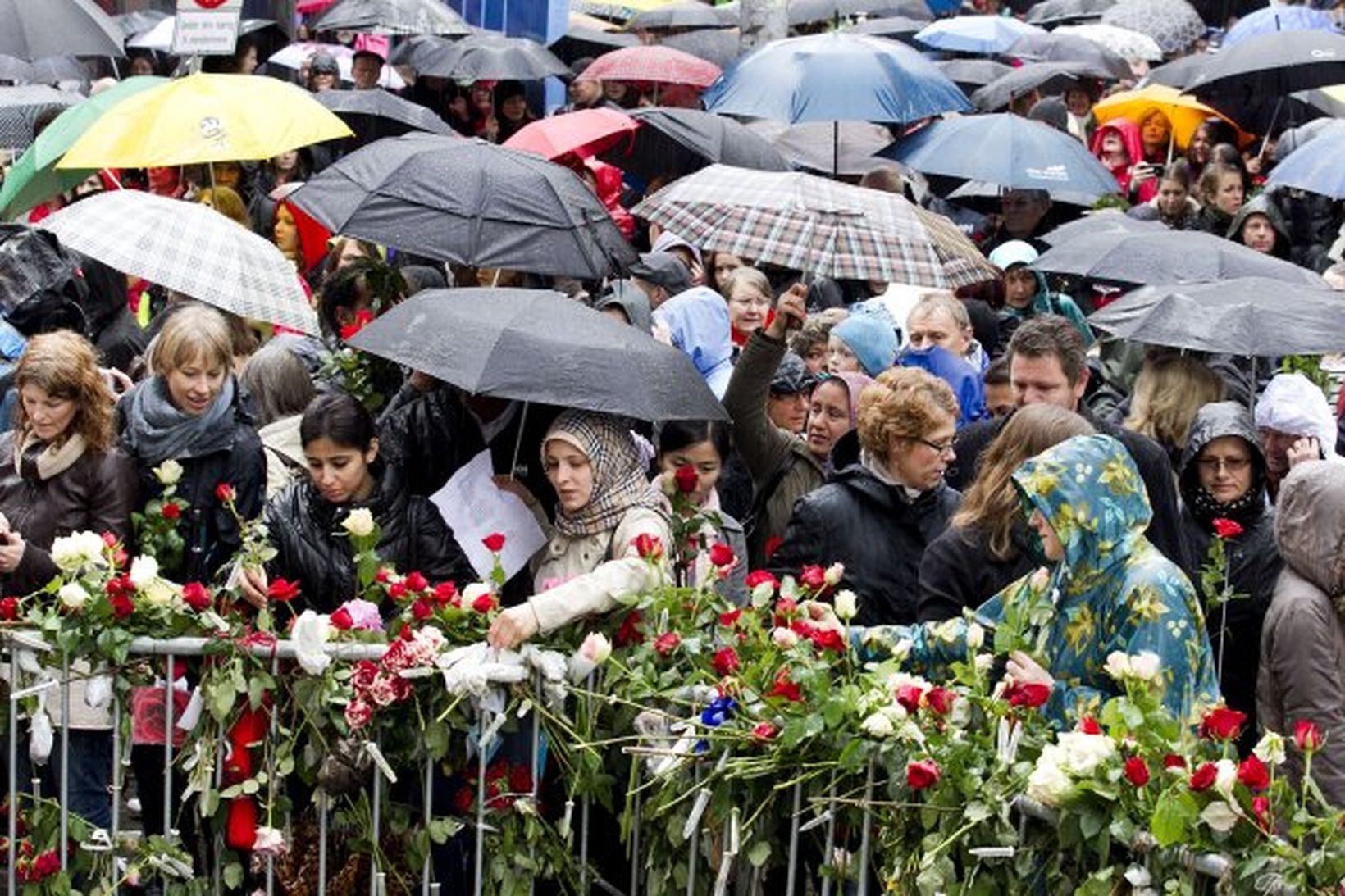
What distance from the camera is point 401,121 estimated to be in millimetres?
13930

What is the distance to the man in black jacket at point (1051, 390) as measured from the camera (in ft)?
25.9

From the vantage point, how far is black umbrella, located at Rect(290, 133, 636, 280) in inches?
349

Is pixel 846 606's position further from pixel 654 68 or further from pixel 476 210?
pixel 654 68

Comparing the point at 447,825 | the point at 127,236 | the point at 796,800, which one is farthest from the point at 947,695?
the point at 127,236

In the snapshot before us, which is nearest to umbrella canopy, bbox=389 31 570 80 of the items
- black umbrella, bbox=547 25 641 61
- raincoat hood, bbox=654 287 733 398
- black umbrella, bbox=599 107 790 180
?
black umbrella, bbox=547 25 641 61

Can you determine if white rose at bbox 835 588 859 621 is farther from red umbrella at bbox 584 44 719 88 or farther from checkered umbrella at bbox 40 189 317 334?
red umbrella at bbox 584 44 719 88

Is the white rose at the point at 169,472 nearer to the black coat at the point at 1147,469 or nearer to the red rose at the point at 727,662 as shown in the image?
the red rose at the point at 727,662

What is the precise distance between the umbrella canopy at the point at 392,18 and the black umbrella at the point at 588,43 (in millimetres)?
2470

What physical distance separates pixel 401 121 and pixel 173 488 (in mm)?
6569

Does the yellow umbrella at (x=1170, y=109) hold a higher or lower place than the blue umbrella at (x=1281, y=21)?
higher

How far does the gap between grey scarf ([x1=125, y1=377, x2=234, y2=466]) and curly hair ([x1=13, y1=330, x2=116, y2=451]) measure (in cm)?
12

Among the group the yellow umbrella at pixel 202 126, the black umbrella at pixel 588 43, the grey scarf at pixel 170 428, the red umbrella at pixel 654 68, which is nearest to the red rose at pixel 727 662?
the grey scarf at pixel 170 428

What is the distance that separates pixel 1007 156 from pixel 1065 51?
7.37 metres

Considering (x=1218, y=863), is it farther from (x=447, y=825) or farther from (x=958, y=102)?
(x=958, y=102)
